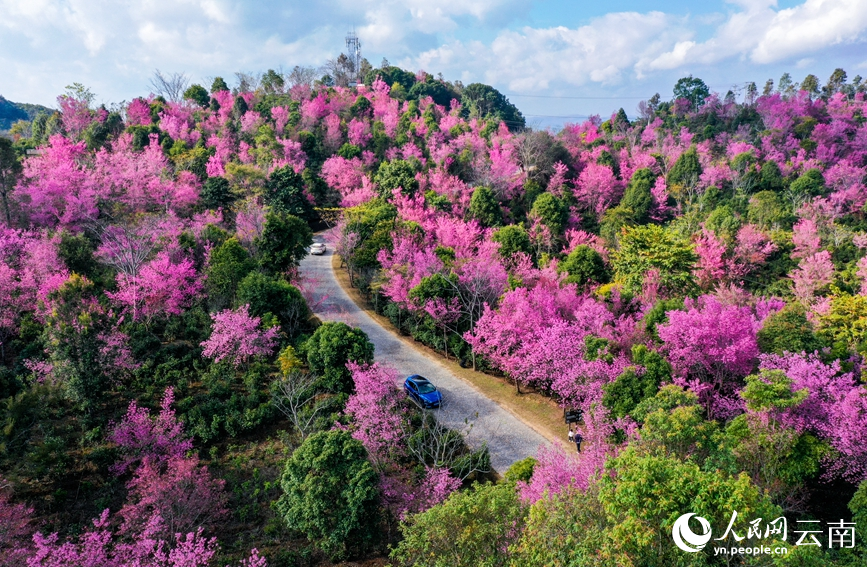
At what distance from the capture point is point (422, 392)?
63.9ft

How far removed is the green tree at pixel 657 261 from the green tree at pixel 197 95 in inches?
1840

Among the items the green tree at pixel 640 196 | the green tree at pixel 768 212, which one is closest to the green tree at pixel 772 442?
the green tree at pixel 768 212

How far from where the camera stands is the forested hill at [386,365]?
10789 mm

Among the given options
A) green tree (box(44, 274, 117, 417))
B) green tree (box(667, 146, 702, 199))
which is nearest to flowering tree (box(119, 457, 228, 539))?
green tree (box(44, 274, 117, 417))

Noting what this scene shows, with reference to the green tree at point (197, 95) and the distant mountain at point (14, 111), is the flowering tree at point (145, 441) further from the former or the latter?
the distant mountain at point (14, 111)

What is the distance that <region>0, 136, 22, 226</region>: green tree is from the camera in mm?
25844

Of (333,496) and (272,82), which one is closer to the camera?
(333,496)

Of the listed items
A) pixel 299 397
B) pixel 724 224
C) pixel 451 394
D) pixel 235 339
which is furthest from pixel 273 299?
pixel 724 224

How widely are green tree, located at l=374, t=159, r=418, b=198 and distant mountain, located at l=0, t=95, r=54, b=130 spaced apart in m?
65.7

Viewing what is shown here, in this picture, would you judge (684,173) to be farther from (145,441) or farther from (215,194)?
(145,441)

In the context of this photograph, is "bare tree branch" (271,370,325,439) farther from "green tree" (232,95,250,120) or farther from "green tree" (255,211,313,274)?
"green tree" (232,95,250,120)

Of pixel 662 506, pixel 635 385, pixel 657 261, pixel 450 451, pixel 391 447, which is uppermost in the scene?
pixel 657 261

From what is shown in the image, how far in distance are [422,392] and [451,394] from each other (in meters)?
1.58

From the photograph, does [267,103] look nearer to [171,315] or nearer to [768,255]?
[171,315]
